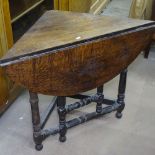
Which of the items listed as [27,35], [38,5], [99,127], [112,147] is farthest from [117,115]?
[38,5]

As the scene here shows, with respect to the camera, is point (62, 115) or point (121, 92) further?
point (121, 92)

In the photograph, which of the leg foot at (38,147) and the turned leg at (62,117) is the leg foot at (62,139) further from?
the leg foot at (38,147)

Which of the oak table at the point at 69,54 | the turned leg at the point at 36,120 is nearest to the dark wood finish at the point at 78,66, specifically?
the oak table at the point at 69,54

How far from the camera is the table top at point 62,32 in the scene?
1.39m

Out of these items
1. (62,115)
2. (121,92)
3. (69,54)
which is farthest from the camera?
(121,92)

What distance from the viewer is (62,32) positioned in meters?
1.59

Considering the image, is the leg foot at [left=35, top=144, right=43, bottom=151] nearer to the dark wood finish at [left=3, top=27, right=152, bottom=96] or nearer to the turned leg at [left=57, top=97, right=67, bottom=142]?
the turned leg at [left=57, top=97, right=67, bottom=142]

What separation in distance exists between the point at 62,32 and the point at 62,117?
54 cm

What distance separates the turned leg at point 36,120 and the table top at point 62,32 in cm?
28

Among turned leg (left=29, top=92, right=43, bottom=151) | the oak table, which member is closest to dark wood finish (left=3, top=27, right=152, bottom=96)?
the oak table

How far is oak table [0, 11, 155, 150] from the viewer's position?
1.39 metres

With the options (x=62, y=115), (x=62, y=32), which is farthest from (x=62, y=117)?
(x=62, y=32)

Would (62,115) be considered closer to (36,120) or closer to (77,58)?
(36,120)

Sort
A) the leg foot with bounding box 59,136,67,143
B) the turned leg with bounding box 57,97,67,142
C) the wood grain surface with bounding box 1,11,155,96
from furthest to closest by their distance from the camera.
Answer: the leg foot with bounding box 59,136,67,143 → the turned leg with bounding box 57,97,67,142 → the wood grain surface with bounding box 1,11,155,96
